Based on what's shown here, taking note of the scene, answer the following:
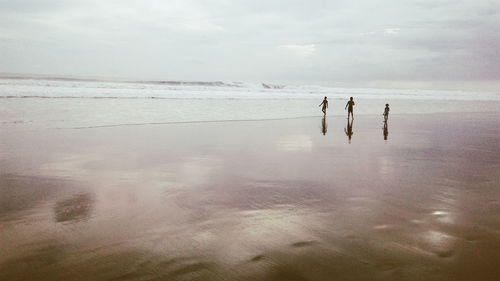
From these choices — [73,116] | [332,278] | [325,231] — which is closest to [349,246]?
[325,231]

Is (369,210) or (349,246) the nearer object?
(349,246)

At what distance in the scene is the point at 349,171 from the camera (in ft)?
28.2

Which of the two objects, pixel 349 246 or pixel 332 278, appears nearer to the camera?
pixel 332 278

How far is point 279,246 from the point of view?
4320mm

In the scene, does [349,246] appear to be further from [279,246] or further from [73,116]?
[73,116]

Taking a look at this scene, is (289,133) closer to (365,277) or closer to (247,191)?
(247,191)

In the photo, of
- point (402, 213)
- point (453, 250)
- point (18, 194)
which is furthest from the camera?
point (18, 194)

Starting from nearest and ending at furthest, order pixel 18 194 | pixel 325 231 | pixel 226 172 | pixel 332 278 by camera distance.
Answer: pixel 332 278
pixel 325 231
pixel 18 194
pixel 226 172

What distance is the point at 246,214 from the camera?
5.46 metres

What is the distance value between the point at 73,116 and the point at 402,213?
63.5ft

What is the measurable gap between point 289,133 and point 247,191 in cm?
945

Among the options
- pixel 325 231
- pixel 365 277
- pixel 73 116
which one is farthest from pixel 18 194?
pixel 73 116

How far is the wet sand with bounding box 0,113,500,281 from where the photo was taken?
12.6 ft

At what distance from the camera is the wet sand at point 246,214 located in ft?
12.6
